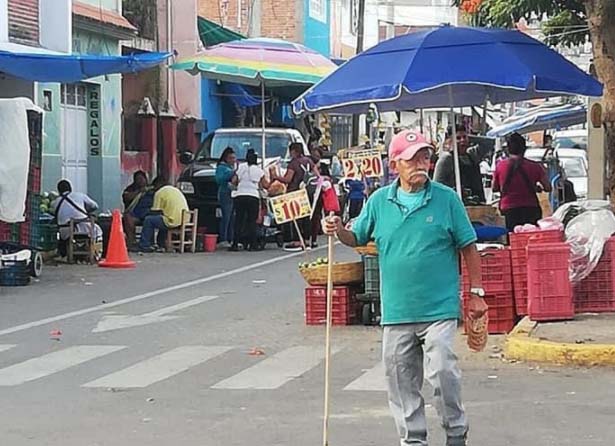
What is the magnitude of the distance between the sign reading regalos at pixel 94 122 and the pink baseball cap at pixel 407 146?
20.4 meters

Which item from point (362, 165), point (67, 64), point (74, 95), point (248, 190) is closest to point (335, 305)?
point (362, 165)

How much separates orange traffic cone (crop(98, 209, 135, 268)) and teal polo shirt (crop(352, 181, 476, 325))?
1448 cm

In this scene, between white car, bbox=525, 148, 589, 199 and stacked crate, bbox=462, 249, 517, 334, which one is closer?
stacked crate, bbox=462, 249, 517, 334

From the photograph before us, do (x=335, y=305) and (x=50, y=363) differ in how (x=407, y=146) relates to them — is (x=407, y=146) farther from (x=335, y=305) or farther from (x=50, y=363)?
(x=335, y=305)

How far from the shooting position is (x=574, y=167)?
34500mm

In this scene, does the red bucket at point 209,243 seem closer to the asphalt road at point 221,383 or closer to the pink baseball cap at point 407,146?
the asphalt road at point 221,383

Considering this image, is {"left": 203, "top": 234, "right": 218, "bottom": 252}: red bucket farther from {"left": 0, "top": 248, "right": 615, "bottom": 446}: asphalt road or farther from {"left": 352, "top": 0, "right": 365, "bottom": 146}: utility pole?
{"left": 352, "top": 0, "right": 365, "bottom": 146}: utility pole

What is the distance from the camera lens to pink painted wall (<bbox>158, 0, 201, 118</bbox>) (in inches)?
1307

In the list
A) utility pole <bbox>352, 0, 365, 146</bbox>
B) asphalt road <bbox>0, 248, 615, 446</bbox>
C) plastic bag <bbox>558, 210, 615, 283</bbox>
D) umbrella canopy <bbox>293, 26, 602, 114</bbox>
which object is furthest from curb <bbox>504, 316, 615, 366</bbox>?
utility pole <bbox>352, 0, 365, 146</bbox>

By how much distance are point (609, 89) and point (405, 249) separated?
Result: 24.1 ft

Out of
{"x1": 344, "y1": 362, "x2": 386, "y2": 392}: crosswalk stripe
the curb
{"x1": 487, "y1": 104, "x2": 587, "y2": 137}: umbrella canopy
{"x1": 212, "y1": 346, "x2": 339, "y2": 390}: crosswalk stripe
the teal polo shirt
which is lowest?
{"x1": 212, "y1": 346, "x2": 339, "y2": 390}: crosswalk stripe

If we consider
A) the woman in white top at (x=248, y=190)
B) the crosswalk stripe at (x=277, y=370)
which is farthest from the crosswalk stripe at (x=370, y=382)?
→ the woman in white top at (x=248, y=190)

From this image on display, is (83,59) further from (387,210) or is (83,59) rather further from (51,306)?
(387,210)

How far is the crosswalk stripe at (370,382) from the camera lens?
34.4 feet
